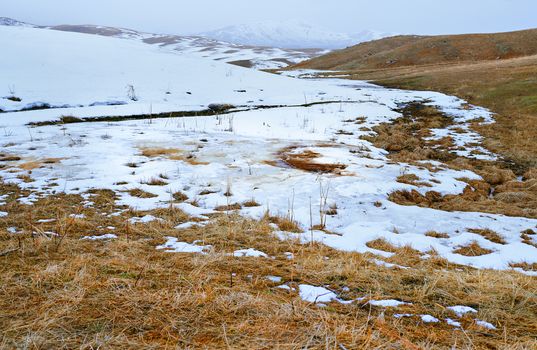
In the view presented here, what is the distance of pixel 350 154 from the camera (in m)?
9.54

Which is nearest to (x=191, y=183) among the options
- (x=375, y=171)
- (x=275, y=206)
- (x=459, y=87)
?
(x=275, y=206)

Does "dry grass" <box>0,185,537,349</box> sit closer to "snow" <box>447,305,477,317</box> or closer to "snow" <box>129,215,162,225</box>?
"snow" <box>447,305,477,317</box>

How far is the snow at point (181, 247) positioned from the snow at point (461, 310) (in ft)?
7.53

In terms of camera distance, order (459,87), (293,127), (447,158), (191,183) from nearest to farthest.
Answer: (191,183) < (447,158) < (293,127) < (459,87)

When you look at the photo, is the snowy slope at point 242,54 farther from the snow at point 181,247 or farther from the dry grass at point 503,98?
the snow at point 181,247

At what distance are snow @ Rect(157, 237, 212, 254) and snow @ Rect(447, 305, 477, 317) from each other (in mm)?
2295

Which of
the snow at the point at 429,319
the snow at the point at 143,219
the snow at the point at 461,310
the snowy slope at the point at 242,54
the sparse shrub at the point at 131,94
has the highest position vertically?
the snowy slope at the point at 242,54

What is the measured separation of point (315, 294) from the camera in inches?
108

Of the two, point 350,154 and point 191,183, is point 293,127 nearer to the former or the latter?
point 350,154

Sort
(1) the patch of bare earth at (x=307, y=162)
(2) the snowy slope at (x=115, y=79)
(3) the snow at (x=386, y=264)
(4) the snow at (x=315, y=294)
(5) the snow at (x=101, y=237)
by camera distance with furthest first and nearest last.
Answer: (2) the snowy slope at (x=115, y=79), (1) the patch of bare earth at (x=307, y=162), (5) the snow at (x=101, y=237), (3) the snow at (x=386, y=264), (4) the snow at (x=315, y=294)

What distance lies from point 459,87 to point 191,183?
21.3m

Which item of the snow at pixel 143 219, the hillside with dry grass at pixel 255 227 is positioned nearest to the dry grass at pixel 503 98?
the hillside with dry grass at pixel 255 227

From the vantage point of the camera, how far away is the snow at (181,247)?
150 inches

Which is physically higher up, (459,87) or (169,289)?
(459,87)
